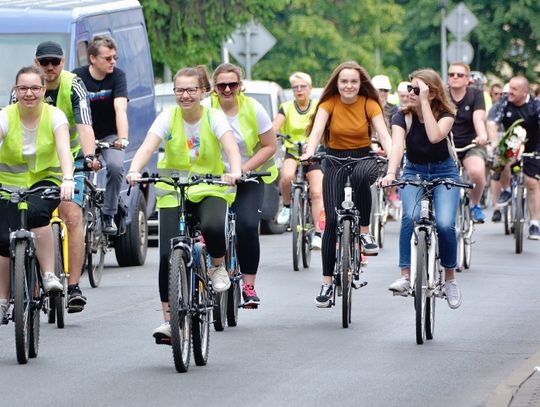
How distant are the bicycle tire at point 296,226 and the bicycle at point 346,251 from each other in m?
4.05

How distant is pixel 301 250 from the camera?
17.8m

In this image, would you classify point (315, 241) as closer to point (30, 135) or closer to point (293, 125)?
point (293, 125)

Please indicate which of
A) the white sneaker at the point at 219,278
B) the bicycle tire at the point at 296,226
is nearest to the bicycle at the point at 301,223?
the bicycle tire at the point at 296,226

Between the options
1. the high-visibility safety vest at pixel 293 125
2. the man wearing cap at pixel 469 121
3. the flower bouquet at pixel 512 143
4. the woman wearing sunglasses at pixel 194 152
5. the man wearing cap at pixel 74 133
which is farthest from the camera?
the flower bouquet at pixel 512 143

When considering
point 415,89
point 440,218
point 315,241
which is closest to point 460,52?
point 315,241

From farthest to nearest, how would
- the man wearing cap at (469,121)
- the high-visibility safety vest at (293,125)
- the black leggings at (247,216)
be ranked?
1. the high-visibility safety vest at (293,125)
2. the man wearing cap at (469,121)
3. the black leggings at (247,216)

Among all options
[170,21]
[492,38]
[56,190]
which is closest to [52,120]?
[56,190]

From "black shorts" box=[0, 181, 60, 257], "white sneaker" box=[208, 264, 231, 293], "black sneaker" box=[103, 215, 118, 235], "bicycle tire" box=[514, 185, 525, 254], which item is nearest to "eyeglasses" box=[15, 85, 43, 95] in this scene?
"black shorts" box=[0, 181, 60, 257]

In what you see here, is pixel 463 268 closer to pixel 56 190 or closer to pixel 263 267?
pixel 263 267

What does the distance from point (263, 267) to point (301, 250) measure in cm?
41

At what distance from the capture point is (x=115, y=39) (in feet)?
60.3

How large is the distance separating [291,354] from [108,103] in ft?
17.2

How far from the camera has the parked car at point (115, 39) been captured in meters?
17.3

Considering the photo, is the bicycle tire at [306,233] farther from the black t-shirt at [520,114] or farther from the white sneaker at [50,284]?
the white sneaker at [50,284]
